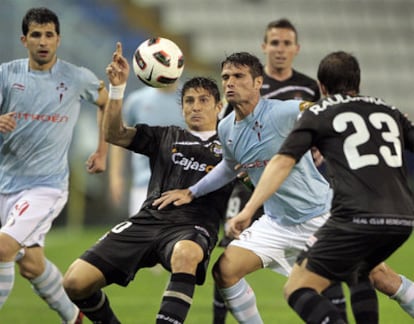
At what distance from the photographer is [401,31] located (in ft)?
77.4

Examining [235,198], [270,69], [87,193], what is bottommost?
[87,193]

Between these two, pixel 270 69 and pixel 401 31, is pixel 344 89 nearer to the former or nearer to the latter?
pixel 270 69

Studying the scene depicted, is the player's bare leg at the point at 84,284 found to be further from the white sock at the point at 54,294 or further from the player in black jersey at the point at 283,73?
the player in black jersey at the point at 283,73

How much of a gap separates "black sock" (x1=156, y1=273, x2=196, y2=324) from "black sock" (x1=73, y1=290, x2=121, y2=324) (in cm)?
74

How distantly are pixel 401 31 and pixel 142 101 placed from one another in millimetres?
15096

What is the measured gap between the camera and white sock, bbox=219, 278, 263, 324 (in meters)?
6.71

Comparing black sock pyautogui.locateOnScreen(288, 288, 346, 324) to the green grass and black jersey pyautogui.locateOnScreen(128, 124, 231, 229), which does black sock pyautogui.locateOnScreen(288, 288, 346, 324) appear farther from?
the green grass

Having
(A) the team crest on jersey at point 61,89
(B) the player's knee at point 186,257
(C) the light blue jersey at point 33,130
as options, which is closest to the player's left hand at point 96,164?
(C) the light blue jersey at point 33,130

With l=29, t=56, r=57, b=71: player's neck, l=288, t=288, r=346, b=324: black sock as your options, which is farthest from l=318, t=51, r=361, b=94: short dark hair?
l=29, t=56, r=57, b=71: player's neck

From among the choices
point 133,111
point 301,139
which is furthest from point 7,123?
point 301,139

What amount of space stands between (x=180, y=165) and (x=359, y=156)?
1781mm

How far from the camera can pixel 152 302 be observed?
10.1 metres

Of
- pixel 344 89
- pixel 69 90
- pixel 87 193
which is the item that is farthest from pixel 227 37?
pixel 344 89

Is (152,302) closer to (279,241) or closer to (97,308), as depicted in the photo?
(97,308)
